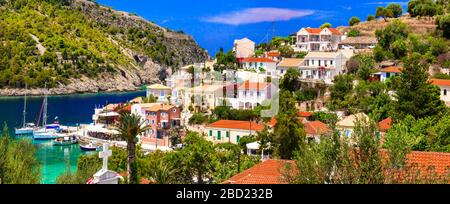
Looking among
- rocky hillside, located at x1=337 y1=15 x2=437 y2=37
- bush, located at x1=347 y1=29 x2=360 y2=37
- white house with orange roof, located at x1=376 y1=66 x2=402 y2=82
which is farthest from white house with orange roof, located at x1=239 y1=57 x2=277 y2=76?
rocky hillside, located at x1=337 y1=15 x2=437 y2=37

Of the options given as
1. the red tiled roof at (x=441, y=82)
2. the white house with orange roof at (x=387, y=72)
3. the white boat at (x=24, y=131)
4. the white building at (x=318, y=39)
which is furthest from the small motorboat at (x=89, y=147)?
the red tiled roof at (x=441, y=82)

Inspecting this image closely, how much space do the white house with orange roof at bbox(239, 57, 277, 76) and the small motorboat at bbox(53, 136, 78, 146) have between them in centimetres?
1594

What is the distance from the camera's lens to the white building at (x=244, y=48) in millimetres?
52147

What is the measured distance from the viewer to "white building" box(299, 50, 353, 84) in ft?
134

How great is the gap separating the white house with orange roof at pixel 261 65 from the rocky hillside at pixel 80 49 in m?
54.7

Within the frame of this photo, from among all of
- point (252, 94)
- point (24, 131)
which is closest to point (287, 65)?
point (252, 94)

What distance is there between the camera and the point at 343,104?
115 feet

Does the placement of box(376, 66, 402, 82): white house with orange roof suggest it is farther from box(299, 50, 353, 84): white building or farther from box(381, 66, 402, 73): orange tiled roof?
box(299, 50, 353, 84): white building

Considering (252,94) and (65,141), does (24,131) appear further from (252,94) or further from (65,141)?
(252,94)

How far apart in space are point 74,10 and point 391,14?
95.2m

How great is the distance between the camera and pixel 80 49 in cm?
10725

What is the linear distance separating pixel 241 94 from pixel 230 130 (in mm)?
5782

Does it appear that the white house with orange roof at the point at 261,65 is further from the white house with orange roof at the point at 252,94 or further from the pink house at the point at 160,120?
the pink house at the point at 160,120
